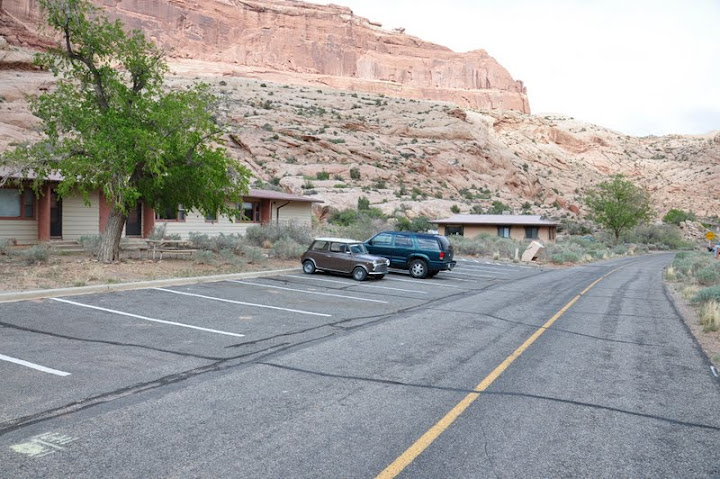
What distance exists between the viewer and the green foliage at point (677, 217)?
80.0m

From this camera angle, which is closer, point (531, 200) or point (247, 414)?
point (247, 414)

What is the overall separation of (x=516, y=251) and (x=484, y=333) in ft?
80.8

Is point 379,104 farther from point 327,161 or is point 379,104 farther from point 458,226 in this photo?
point 458,226

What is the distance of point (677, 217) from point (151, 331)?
88403 millimetres

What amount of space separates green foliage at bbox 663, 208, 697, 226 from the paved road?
7972 cm

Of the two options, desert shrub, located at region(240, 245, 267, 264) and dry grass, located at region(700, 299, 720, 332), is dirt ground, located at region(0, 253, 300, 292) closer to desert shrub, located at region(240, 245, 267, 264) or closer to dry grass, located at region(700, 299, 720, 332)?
desert shrub, located at region(240, 245, 267, 264)

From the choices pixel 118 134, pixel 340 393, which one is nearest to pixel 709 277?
pixel 340 393

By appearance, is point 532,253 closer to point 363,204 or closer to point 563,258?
point 563,258

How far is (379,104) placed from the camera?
296 ft

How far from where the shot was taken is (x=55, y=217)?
77.5 ft

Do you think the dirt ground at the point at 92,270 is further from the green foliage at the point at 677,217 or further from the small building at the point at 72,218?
the green foliage at the point at 677,217

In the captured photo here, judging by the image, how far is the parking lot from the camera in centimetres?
603

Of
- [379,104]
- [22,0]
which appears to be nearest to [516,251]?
[379,104]

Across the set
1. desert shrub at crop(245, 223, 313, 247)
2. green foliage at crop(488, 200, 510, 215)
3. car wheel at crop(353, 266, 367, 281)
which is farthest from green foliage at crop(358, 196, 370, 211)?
car wheel at crop(353, 266, 367, 281)
